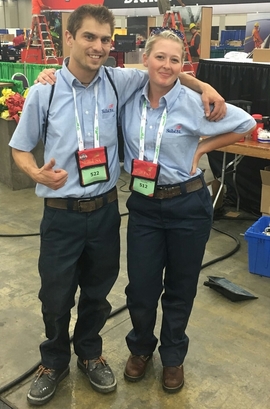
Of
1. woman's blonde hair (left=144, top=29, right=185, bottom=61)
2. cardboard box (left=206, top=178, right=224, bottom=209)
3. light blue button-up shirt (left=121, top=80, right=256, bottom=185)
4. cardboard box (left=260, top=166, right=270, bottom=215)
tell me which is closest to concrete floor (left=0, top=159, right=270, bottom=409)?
cardboard box (left=260, top=166, right=270, bottom=215)

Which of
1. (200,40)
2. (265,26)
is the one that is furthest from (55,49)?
(265,26)

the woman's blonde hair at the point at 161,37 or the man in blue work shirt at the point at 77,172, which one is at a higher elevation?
the woman's blonde hair at the point at 161,37

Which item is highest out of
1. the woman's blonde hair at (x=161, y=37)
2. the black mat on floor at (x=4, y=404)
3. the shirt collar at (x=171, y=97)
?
the woman's blonde hair at (x=161, y=37)

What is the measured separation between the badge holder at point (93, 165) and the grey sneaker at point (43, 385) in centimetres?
88

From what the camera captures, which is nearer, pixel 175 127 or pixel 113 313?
pixel 175 127

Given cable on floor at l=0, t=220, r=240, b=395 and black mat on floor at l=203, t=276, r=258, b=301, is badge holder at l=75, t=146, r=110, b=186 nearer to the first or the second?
cable on floor at l=0, t=220, r=240, b=395

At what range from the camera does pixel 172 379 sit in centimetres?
204

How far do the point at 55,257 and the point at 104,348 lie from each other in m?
0.76

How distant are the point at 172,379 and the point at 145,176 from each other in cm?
94

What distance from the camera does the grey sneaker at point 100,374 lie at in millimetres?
2025

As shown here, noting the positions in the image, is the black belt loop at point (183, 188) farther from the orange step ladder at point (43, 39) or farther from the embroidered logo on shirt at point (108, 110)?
the orange step ladder at point (43, 39)

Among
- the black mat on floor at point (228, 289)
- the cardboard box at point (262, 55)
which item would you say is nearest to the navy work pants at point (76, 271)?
the black mat on floor at point (228, 289)

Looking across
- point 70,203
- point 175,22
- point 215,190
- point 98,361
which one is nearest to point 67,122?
point 70,203

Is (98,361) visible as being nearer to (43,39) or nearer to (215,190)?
(215,190)
